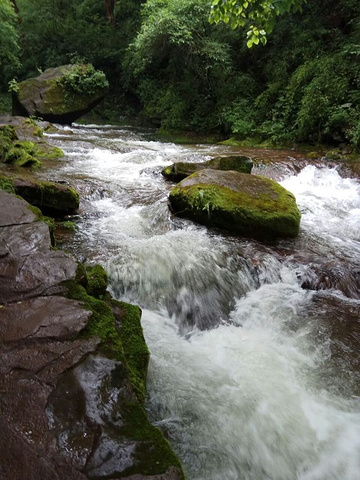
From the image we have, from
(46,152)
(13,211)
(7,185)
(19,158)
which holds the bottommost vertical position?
(46,152)

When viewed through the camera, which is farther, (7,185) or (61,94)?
(61,94)

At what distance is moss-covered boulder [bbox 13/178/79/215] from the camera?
4.66 m

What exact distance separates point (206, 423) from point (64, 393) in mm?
1164

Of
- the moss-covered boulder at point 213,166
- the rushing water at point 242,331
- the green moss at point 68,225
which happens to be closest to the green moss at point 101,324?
the rushing water at point 242,331

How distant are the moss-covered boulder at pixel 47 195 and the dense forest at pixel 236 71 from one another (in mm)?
5375

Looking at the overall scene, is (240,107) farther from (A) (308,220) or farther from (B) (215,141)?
(A) (308,220)

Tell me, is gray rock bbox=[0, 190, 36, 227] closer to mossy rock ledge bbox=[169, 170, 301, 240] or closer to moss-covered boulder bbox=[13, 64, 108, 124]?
mossy rock ledge bbox=[169, 170, 301, 240]

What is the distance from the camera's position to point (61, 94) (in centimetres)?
1578

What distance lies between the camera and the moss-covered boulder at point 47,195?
4.66 meters

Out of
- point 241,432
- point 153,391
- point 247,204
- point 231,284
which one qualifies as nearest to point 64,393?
point 153,391

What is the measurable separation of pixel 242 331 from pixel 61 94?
15973mm

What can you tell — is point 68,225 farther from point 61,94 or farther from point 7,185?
point 61,94

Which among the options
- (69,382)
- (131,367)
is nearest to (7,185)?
(131,367)

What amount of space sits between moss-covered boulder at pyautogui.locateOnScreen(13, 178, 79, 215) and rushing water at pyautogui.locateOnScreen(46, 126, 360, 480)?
318mm
